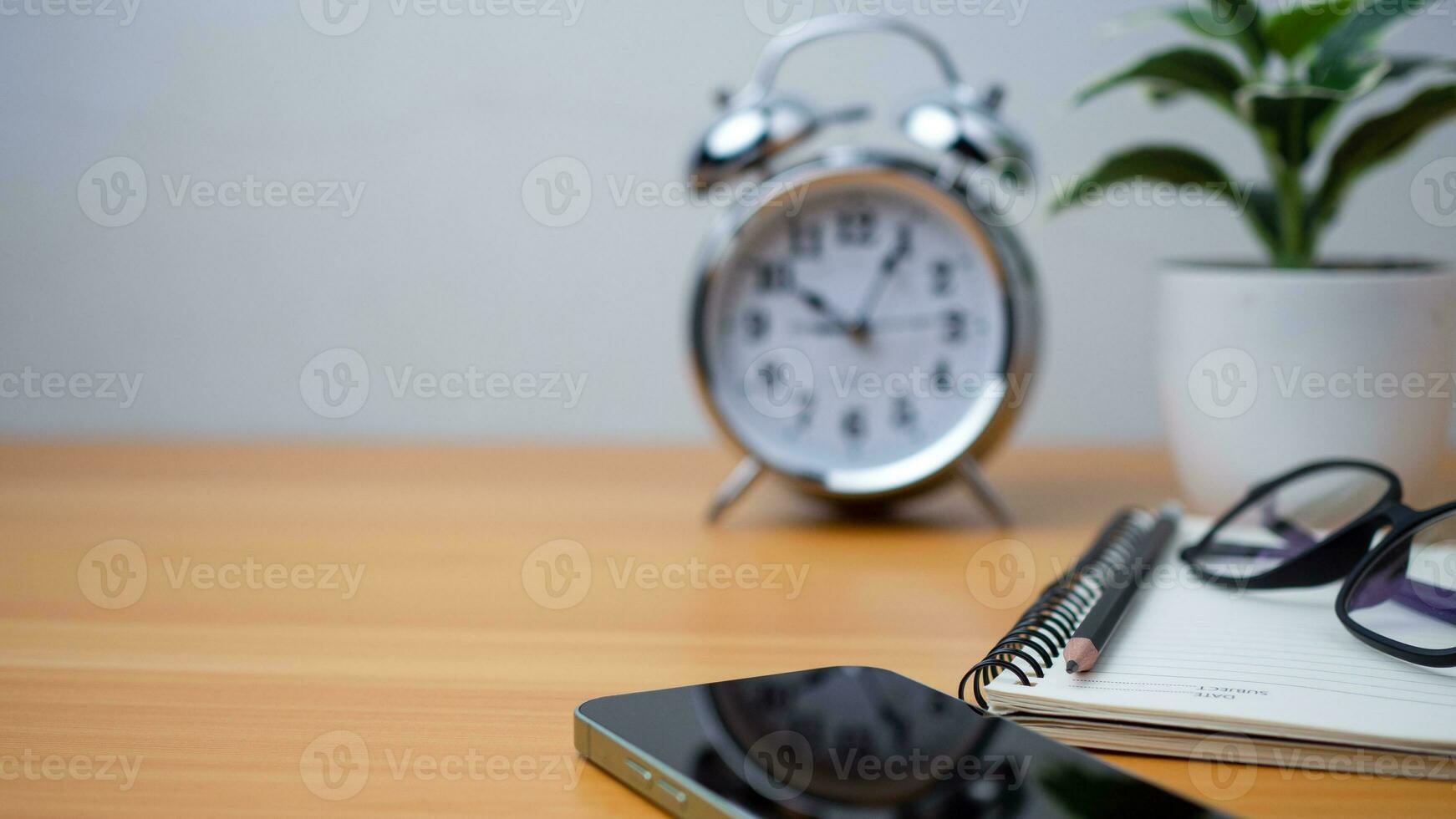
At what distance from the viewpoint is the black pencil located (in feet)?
1.81

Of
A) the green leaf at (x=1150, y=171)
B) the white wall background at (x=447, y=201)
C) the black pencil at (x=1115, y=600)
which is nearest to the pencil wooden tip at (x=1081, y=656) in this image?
the black pencil at (x=1115, y=600)

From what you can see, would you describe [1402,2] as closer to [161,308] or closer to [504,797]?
[504,797]

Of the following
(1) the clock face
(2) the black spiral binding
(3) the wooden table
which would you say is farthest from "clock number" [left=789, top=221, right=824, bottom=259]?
(2) the black spiral binding

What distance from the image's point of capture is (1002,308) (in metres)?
1.00

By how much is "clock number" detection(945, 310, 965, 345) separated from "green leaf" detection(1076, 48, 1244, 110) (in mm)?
195

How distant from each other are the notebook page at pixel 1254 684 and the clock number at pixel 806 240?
0.46 m

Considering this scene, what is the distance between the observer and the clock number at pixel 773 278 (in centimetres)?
104

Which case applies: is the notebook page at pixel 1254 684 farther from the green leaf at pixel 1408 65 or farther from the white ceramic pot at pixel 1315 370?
the green leaf at pixel 1408 65

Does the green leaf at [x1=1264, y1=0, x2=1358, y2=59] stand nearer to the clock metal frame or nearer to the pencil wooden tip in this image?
the clock metal frame

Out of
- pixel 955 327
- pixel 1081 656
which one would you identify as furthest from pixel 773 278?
→ pixel 1081 656

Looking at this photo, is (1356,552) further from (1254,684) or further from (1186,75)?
(1186,75)

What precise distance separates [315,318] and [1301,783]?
1.16m

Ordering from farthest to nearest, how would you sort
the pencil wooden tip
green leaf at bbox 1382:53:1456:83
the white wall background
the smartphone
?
1. the white wall background
2. green leaf at bbox 1382:53:1456:83
3. the pencil wooden tip
4. the smartphone

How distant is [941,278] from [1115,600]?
0.43m
